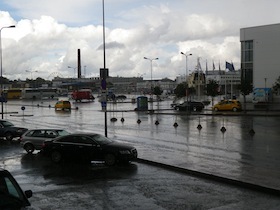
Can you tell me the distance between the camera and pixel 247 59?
77.7 meters

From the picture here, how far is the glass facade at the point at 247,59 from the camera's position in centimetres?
7699

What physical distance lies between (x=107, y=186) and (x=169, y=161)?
4594mm

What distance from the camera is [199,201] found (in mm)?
10648

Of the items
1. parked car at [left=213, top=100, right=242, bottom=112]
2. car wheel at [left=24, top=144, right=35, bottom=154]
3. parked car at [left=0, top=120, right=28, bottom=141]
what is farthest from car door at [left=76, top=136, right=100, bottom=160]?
parked car at [left=213, top=100, right=242, bottom=112]

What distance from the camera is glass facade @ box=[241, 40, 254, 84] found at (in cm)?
7699

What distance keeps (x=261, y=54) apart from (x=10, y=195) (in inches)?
2906

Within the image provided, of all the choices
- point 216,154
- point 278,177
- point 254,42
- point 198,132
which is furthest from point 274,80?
point 278,177

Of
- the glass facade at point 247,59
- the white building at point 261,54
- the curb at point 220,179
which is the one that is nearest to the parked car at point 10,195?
the curb at point 220,179

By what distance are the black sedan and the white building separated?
200 ft

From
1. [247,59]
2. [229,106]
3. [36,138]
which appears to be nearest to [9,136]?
[36,138]

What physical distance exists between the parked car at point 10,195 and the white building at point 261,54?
232 ft

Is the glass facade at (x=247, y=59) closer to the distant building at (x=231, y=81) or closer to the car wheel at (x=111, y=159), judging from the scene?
the distant building at (x=231, y=81)

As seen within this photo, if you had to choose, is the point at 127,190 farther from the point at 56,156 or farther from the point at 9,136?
the point at 9,136

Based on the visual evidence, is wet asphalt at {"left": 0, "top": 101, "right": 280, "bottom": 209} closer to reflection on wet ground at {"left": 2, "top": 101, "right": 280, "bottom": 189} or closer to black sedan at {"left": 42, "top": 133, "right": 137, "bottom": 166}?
reflection on wet ground at {"left": 2, "top": 101, "right": 280, "bottom": 189}
